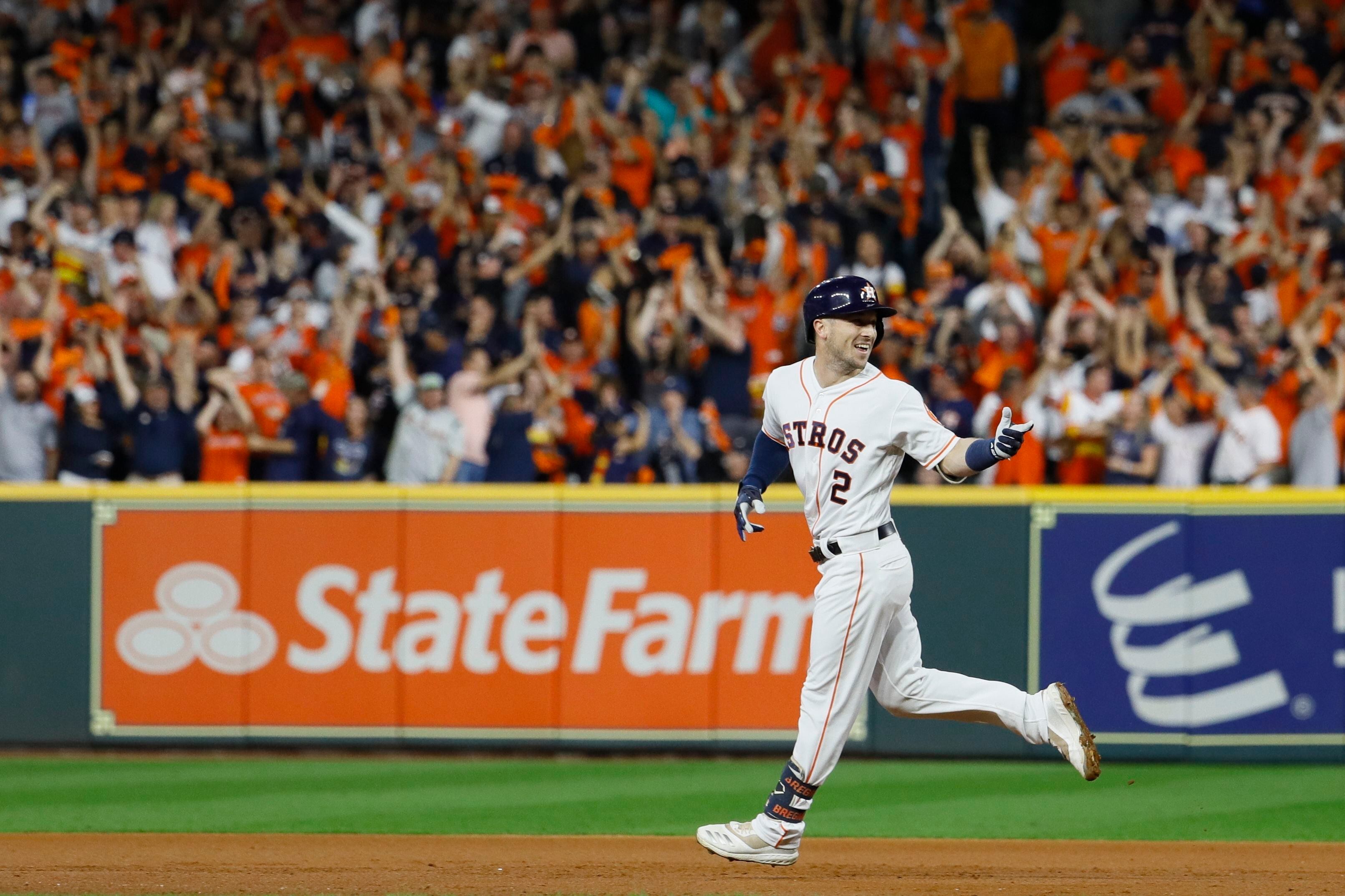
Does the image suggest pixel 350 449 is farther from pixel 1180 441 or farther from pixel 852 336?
pixel 852 336

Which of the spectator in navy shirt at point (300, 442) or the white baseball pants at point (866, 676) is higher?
the spectator in navy shirt at point (300, 442)

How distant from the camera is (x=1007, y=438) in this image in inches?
231

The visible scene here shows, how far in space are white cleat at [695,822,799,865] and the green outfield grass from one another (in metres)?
1.80

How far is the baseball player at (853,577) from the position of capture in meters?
6.34

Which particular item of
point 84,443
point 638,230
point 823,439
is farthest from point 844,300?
point 638,230

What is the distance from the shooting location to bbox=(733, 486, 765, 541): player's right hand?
255 inches

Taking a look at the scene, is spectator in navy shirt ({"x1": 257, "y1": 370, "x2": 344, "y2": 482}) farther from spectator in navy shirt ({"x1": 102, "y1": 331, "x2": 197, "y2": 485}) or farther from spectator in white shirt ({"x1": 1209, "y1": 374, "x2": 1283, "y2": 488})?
spectator in white shirt ({"x1": 1209, "y1": 374, "x2": 1283, "y2": 488})

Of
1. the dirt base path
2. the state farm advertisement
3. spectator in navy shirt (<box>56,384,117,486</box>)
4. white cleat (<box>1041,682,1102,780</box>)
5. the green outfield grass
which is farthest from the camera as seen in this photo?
spectator in navy shirt (<box>56,384,117,486</box>)

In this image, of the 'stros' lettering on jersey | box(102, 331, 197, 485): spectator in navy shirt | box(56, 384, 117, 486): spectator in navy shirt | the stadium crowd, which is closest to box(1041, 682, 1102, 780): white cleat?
the 'stros' lettering on jersey

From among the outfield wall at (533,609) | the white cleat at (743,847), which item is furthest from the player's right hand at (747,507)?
the outfield wall at (533,609)

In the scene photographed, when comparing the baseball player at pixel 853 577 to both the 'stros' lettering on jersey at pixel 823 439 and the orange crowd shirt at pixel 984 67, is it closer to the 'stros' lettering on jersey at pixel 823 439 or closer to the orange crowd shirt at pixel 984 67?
the 'stros' lettering on jersey at pixel 823 439

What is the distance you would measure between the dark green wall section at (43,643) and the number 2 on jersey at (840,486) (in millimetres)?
6063

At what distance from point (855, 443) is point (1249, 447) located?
6243mm

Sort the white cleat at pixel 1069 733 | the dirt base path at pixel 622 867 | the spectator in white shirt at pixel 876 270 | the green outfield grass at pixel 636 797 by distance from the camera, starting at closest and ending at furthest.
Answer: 1. the white cleat at pixel 1069 733
2. the dirt base path at pixel 622 867
3. the green outfield grass at pixel 636 797
4. the spectator in white shirt at pixel 876 270
